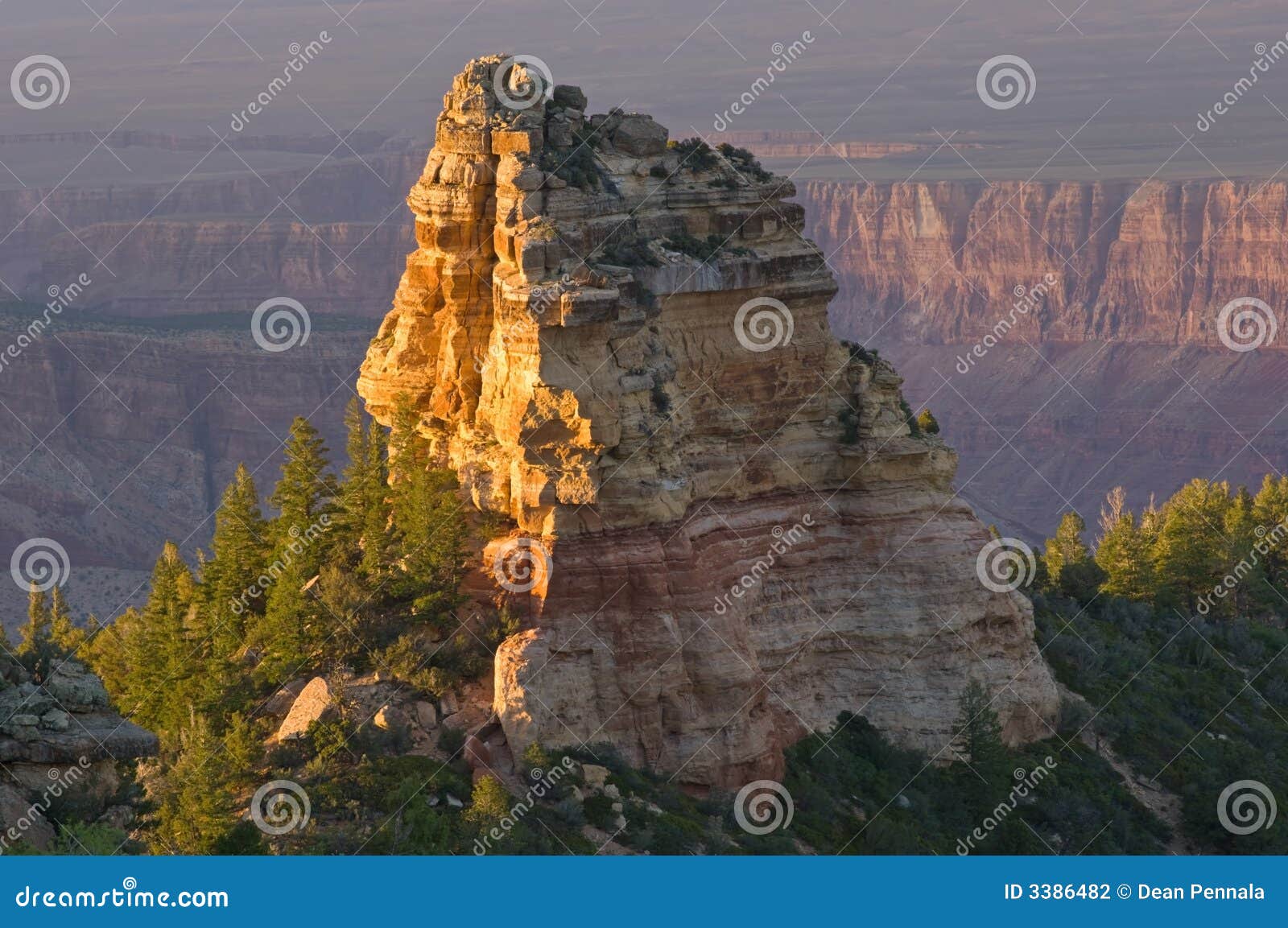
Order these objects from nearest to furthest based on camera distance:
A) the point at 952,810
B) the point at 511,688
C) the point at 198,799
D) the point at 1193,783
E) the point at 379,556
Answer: the point at 198,799 → the point at 511,688 → the point at 379,556 → the point at 952,810 → the point at 1193,783

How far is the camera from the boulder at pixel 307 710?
45.4 meters

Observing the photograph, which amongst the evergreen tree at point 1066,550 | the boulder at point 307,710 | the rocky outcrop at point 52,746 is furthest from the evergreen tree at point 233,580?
the evergreen tree at point 1066,550

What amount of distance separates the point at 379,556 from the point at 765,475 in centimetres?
1111

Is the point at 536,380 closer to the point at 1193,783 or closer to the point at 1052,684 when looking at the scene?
the point at 1052,684

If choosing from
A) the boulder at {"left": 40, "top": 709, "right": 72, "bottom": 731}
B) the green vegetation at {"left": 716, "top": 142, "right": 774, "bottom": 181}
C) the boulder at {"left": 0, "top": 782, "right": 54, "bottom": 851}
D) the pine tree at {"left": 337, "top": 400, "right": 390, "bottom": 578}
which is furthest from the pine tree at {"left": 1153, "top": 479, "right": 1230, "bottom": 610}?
the boulder at {"left": 0, "top": 782, "right": 54, "bottom": 851}

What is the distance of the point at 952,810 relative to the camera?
174 feet

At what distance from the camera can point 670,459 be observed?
47.9 m

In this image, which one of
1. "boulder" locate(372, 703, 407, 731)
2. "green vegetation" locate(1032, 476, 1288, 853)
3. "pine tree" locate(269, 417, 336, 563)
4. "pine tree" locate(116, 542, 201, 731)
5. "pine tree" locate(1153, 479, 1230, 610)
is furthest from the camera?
"pine tree" locate(1153, 479, 1230, 610)

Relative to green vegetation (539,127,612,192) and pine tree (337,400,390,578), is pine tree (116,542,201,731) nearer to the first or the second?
pine tree (337,400,390,578)

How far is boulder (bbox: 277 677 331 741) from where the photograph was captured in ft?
149

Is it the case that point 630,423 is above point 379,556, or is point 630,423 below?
above

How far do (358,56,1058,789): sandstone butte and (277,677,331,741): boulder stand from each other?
4485 mm

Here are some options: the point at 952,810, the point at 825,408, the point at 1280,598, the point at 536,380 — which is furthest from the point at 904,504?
the point at 1280,598

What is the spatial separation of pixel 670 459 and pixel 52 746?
1856cm
